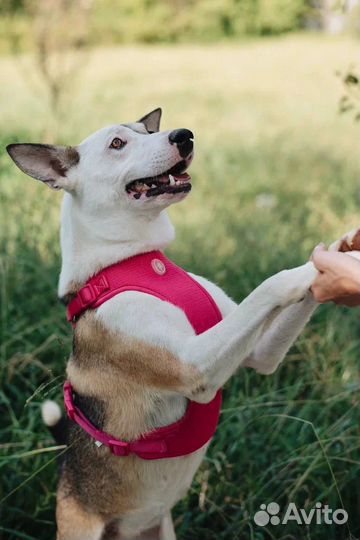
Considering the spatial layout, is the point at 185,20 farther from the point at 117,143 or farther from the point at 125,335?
the point at 125,335

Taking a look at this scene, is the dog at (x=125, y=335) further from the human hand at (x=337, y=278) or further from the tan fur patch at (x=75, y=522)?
the human hand at (x=337, y=278)

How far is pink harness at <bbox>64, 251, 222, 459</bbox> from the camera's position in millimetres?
2688

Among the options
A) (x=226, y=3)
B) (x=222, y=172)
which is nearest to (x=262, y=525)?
(x=222, y=172)

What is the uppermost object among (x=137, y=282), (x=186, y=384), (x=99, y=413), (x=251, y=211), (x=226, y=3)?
(x=137, y=282)

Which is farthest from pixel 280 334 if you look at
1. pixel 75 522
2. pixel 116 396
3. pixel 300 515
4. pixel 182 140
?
pixel 75 522

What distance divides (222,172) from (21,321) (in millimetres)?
4813

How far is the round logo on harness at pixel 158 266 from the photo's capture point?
2766mm

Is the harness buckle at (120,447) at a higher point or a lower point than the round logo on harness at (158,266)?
lower

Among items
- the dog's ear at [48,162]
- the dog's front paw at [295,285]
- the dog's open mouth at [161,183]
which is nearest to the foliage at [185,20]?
the dog's ear at [48,162]

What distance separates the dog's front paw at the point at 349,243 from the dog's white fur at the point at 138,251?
0.72 feet

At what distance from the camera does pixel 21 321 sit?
430cm

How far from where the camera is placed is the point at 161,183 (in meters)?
2.80

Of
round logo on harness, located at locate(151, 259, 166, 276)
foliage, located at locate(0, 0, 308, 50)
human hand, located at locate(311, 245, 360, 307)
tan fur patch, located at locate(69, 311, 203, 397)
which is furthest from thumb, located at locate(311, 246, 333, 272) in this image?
foliage, located at locate(0, 0, 308, 50)

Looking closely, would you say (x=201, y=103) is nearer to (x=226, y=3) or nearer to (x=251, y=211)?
(x=251, y=211)
